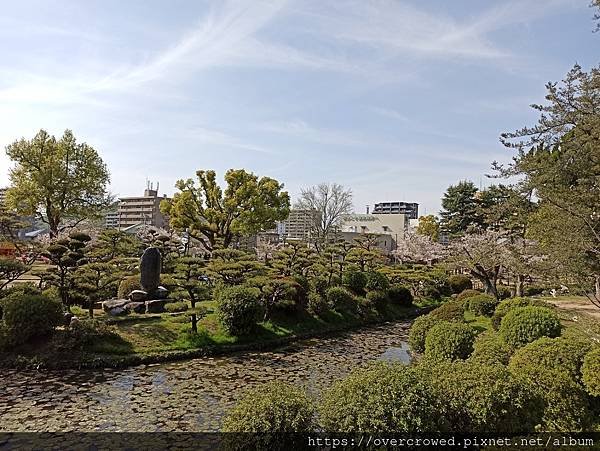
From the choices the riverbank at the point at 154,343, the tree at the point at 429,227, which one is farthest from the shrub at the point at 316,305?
the tree at the point at 429,227

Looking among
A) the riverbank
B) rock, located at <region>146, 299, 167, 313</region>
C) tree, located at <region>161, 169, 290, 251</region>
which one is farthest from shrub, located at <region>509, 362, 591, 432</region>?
tree, located at <region>161, 169, 290, 251</region>

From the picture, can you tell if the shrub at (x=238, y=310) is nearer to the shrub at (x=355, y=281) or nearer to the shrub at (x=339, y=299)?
the shrub at (x=339, y=299)

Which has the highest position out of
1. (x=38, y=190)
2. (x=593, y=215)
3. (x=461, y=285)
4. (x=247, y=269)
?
(x=38, y=190)

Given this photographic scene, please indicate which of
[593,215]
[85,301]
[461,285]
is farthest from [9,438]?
[461,285]

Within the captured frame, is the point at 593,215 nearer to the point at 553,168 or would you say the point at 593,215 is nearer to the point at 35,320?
the point at 553,168

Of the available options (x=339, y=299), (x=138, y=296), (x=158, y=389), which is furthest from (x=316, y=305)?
(x=158, y=389)

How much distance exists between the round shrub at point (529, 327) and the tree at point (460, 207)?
28.6m

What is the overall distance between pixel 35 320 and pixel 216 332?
4.54m

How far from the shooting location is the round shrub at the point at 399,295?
20.0 m

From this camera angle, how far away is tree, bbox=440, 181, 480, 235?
37.1 m

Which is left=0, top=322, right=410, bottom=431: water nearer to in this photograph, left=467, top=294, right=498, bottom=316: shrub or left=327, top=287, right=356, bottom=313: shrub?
left=327, top=287, right=356, bottom=313: shrub

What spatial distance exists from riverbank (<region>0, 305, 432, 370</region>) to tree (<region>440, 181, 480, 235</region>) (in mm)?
25604

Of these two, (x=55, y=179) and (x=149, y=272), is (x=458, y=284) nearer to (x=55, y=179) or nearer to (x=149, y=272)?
(x=149, y=272)

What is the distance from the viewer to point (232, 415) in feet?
14.1
